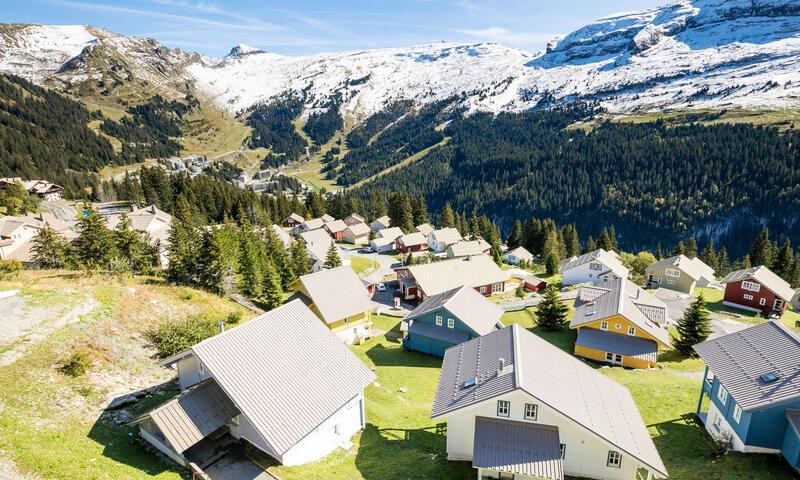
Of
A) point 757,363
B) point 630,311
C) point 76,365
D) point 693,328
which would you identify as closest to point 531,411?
point 757,363

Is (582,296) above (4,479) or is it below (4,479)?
below

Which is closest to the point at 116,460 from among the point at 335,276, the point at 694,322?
the point at 335,276

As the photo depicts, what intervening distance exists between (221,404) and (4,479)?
26.4ft

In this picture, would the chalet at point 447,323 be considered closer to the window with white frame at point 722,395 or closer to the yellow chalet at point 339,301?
the yellow chalet at point 339,301

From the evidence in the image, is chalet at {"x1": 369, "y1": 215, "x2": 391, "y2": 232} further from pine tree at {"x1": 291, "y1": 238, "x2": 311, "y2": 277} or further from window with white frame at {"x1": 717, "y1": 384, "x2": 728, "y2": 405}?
window with white frame at {"x1": 717, "y1": 384, "x2": 728, "y2": 405}

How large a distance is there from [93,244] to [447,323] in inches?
1663

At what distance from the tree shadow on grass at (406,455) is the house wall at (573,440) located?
2540mm

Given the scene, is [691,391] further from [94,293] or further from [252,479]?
[94,293]

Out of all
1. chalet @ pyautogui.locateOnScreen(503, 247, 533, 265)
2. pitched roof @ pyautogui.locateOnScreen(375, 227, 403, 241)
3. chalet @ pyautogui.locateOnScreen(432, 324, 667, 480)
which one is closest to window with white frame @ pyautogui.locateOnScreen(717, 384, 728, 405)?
chalet @ pyautogui.locateOnScreen(432, 324, 667, 480)

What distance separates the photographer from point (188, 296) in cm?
3775

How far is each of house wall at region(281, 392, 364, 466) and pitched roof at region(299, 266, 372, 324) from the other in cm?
1939

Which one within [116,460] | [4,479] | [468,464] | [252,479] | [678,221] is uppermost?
[4,479]

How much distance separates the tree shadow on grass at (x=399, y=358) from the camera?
4097 cm

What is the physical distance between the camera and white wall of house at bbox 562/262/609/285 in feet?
248
